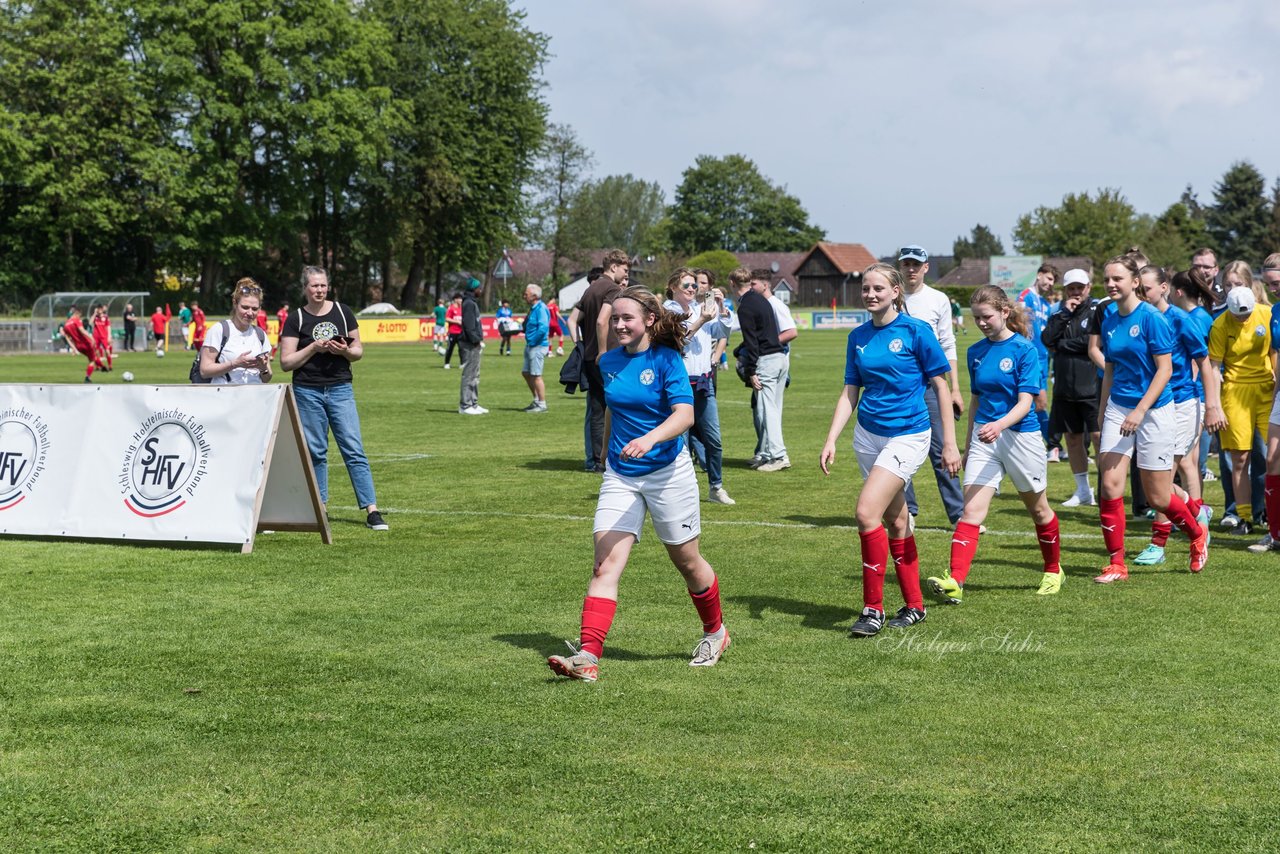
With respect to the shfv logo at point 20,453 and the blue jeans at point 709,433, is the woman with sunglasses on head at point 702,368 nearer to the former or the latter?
the blue jeans at point 709,433

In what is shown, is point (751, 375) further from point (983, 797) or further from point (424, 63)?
point (424, 63)

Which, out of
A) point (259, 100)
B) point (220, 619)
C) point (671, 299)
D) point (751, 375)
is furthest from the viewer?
point (259, 100)

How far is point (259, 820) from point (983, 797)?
94.4 inches

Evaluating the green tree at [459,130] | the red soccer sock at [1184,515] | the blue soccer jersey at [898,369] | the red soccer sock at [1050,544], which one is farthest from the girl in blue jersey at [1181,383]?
the green tree at [459,130]

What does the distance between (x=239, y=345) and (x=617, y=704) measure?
19.9 feet

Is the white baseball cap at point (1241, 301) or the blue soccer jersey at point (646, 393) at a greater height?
the white baseball cap at point (1241, 301)

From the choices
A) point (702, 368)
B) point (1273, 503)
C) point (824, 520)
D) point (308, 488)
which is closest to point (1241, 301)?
point (1273, 503)

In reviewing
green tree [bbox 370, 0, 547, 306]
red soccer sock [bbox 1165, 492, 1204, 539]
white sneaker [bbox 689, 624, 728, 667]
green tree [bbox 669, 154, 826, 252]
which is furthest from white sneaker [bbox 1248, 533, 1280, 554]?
green tree [bbox 669, 154, 826, 252]

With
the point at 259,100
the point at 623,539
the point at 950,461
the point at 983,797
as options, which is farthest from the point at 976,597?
the point at 259,100

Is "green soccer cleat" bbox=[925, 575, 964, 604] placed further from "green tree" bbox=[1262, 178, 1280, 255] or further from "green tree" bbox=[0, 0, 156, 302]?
"green tree" bbox=[1262, 178, 1280, 255]

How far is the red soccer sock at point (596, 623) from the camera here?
641 cm

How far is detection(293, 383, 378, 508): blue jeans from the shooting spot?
10.7 m

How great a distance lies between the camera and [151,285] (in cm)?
6700

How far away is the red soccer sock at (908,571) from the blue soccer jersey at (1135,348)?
2.17 metres
